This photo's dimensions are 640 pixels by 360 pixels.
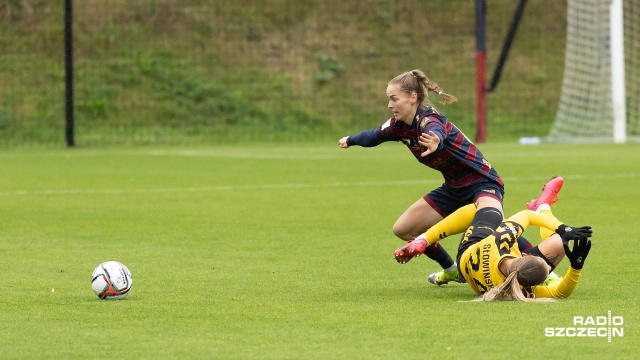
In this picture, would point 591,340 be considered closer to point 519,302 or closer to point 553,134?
point 519,302

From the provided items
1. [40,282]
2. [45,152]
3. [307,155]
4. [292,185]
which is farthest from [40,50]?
[40,282]

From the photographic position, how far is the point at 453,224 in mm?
8680

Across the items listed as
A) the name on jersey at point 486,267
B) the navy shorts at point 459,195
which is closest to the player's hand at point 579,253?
the name on jersey at point 486,267

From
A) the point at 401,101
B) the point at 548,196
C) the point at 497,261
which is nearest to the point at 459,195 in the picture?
the point at 548,196

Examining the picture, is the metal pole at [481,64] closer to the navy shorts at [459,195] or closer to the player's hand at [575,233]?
the navy shorts at [459,195]

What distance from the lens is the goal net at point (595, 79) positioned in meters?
24.0

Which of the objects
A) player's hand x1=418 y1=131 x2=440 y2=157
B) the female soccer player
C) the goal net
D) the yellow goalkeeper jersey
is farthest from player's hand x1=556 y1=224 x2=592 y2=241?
the goal net

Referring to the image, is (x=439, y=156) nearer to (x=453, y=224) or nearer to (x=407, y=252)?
(x=453, y=224)

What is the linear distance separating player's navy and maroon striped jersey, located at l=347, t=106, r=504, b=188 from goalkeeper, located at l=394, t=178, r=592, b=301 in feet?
1.77

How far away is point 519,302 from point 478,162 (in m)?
1.61

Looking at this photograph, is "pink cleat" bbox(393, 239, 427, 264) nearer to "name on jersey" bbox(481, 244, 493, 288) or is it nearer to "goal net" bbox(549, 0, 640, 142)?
"name on jersey" bbox(481, 244, 493, 288)

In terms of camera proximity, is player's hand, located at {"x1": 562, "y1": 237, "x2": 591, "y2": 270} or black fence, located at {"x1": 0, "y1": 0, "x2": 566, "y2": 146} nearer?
player's hand, located at {"x1": 562, "y1": 237, "x2": 591, "y2": 270}

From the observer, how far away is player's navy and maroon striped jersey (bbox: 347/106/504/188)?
872cm

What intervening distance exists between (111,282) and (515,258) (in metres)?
2.46
